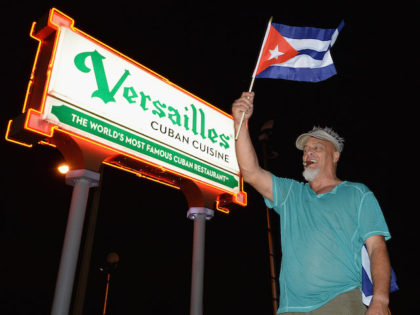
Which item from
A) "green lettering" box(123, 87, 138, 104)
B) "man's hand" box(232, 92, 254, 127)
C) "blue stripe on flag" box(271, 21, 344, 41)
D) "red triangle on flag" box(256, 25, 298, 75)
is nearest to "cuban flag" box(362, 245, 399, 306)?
"man's hand" box(232, 92, 254, 127)

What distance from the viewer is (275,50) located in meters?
4.45

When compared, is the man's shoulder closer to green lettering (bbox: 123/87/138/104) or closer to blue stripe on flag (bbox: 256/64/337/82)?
blue stripe on flag (bbox: 256/64/337/82)

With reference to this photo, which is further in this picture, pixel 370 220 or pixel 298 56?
pixel 298 56

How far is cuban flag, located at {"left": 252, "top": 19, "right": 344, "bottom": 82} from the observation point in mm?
4407

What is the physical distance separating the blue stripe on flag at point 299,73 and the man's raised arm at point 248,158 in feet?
4.41

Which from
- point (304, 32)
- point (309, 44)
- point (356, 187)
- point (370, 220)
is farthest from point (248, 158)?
point (304, 32)

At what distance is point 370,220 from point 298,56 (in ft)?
8.35

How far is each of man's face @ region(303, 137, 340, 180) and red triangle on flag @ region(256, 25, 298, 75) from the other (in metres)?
1.46

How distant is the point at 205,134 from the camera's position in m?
10.2

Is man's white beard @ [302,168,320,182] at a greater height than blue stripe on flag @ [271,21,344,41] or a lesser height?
lesser

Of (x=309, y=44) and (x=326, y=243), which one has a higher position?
(x=309, y=44)

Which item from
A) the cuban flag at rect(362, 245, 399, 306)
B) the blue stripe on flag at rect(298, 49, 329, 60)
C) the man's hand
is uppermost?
the blue stripe on flag at rect(298, 49, 329, 60)

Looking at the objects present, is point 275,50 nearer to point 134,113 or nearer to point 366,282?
point 366,282

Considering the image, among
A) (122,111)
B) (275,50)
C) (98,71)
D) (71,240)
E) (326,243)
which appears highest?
(98,71)
